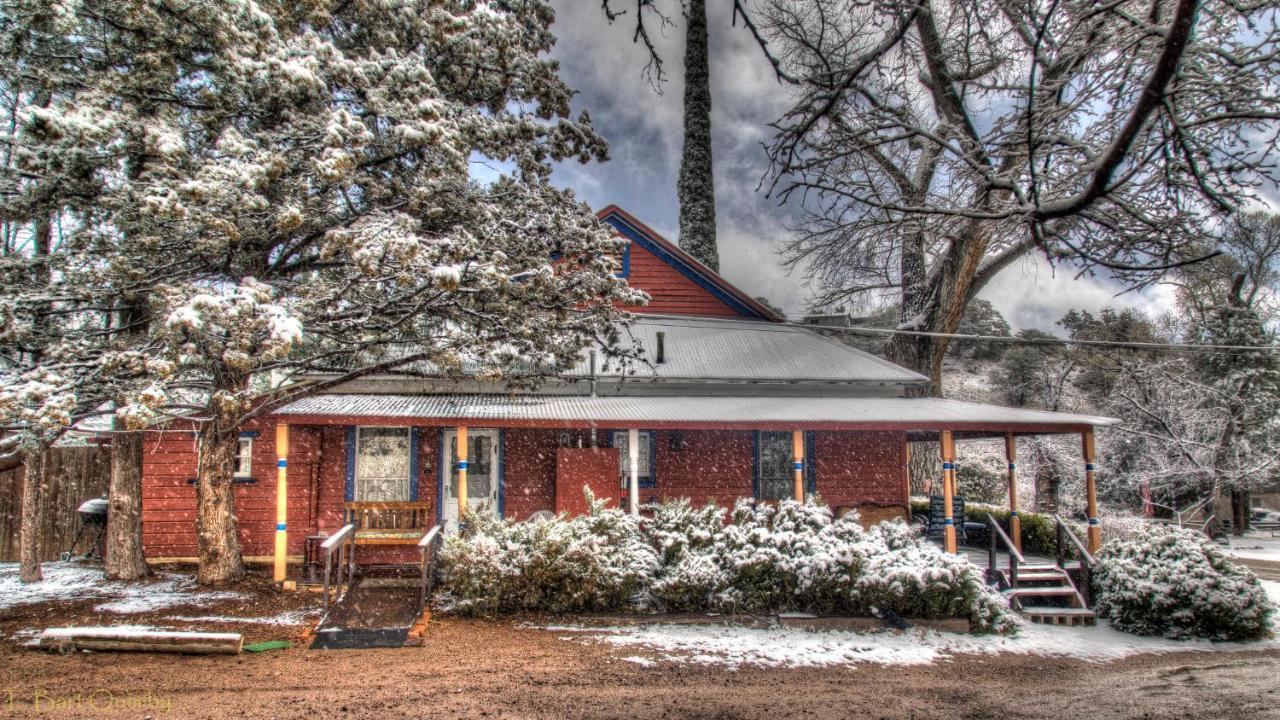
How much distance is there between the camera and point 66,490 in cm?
1327

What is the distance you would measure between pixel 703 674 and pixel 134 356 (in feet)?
22.0

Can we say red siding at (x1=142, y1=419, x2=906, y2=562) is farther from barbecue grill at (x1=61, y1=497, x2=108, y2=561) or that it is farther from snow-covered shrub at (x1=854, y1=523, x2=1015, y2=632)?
snow-covered shrub at (x1=854, y1=523, x2=1015, y2=632)

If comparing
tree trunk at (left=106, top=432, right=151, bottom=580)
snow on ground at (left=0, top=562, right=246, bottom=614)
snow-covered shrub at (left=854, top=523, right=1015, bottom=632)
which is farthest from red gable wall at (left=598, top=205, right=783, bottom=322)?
snow on ground at (left=0, top=562, right=246, bottom=614)

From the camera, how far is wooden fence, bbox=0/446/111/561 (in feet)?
43.2

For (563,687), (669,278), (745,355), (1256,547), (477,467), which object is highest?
(669,278)

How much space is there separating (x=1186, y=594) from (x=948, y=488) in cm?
350

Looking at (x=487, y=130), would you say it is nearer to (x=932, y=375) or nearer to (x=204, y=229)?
(x=204, y=229)

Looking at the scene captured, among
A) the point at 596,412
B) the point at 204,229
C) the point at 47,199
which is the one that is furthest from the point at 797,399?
the point at 47,199

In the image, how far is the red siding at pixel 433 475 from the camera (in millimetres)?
12594

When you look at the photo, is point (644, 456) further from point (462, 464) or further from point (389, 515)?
point (389, 515)

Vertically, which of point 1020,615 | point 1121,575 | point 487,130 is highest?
point 487,130

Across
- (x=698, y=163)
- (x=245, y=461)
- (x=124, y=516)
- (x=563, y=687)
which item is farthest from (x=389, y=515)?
(x=698, y=163)

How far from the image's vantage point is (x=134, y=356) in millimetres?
7277

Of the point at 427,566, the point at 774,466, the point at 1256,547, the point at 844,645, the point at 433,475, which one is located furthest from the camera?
the point at 1256,547
